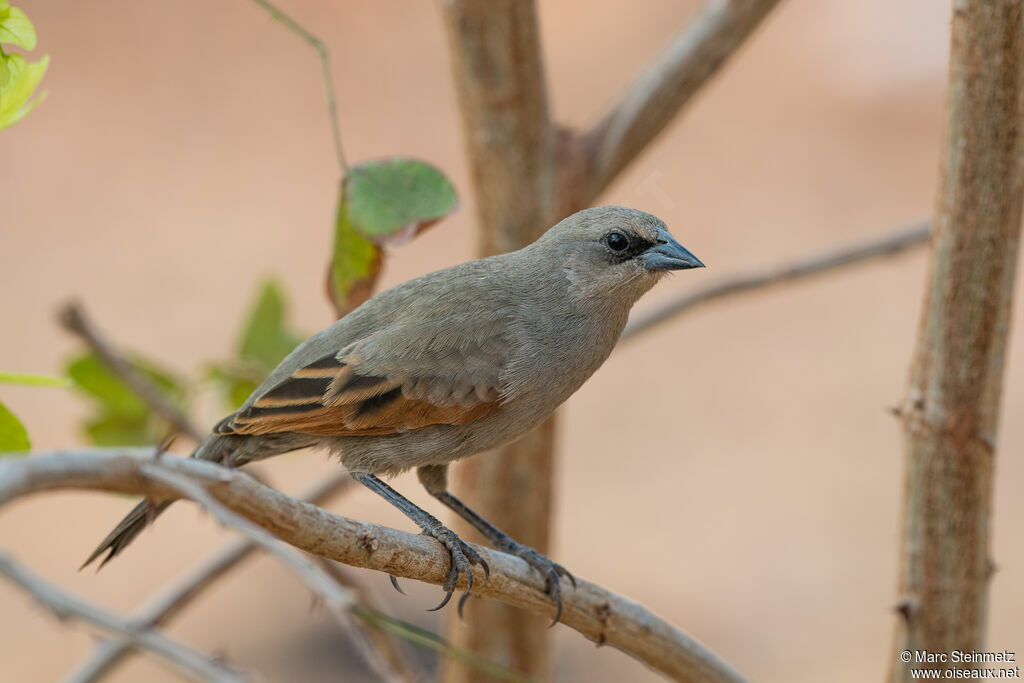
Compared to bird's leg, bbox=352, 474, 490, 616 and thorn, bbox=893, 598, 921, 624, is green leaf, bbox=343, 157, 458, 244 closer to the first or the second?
bird's leg, bbox=352, 474, 490, 616

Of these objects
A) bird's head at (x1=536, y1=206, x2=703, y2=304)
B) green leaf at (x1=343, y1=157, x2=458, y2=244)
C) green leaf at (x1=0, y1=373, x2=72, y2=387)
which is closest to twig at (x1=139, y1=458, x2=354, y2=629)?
green leaf at (x1=0, y1=373, x2=72, y2=387)

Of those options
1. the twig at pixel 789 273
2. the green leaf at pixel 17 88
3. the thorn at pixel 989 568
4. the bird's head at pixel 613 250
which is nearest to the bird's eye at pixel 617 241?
the bird's head at pixel 613 250

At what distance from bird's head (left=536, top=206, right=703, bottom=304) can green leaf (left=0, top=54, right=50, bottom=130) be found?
1499 millimetres

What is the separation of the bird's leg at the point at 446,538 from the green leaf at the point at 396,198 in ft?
2.44

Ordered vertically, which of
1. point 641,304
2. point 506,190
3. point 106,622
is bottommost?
point 106,622

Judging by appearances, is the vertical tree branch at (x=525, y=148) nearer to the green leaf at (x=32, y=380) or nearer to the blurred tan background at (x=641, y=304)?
the blurred tan background at (x=641, y=304)

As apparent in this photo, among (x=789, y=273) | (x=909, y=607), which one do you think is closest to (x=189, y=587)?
(x=909, y=607)

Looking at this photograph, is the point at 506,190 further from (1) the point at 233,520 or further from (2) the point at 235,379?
(1) the point at 233,520

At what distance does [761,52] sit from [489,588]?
10.9m

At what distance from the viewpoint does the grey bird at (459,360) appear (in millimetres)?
2752

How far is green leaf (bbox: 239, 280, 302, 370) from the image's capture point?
3592 millimetres

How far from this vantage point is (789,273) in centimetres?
389

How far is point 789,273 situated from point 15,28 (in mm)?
2827

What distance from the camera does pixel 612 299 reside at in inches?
113
